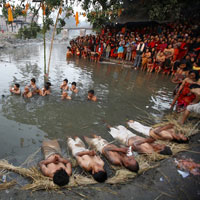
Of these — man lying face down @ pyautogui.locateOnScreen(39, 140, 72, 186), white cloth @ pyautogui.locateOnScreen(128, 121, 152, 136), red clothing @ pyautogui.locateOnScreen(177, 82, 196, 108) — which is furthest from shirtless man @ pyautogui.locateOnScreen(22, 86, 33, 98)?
red clothing @ pyautogui.locateOnScreen(177, 82, 196, 108)

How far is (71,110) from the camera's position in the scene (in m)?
5.68

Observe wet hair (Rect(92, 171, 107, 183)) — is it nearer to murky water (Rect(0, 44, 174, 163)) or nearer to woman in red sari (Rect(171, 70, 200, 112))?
murky water (Rect(0, 44, 174, 163))

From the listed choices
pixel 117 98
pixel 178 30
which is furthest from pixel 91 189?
pixel 178 30

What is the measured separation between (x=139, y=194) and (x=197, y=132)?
9.32 feet

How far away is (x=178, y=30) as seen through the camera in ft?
44.1

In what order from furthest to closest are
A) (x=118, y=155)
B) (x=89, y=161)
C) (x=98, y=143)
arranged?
(x=98, y=143) < (x=118, y=155) < (x=89, y=161)

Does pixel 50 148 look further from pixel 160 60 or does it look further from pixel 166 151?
pixel 160 60

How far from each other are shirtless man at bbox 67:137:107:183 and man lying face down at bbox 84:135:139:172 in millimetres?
267

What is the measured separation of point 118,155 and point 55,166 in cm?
131

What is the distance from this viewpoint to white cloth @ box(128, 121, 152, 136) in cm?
463

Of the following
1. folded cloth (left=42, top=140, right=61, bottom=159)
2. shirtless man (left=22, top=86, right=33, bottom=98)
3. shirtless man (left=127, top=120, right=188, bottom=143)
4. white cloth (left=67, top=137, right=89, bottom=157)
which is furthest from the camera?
shirtless man (left=22, top=86, right=33, bottom=98)

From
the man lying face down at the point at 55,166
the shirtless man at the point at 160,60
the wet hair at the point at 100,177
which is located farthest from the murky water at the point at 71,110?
the shirtless man at the point at 160,60

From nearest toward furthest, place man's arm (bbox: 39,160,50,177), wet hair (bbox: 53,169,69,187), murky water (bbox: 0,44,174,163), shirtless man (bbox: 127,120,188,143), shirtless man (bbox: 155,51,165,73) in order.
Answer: wet hair (bbox: 53,169,69,187) → man's arm (bbox: 39,160,50,177) → shirtless man (bbox: 127,120,188,143) → murky water (bbox: 0,44,174,163) → shirtless man (bbox: 155,51,165,73)

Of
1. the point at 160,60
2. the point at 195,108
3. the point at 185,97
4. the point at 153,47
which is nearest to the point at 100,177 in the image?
the point at 195,108
